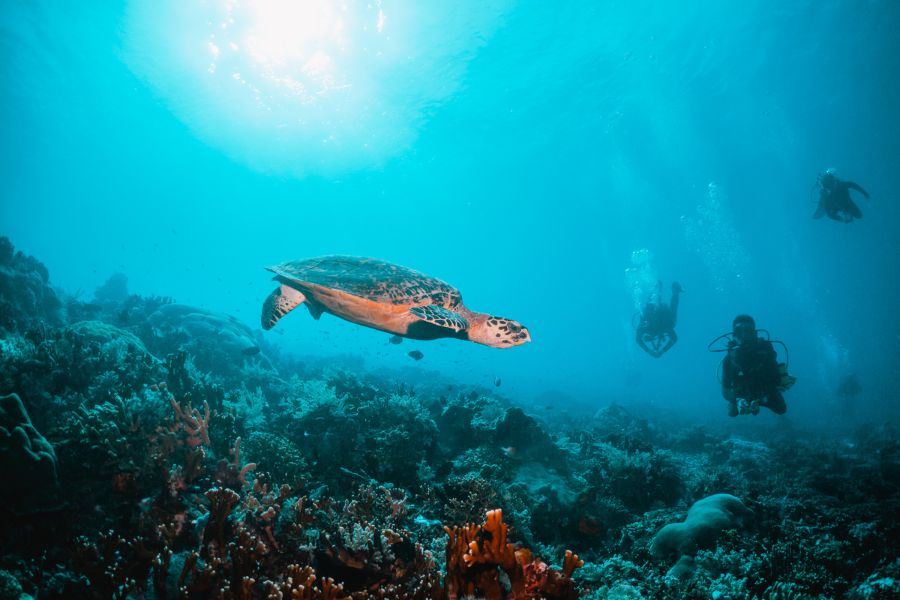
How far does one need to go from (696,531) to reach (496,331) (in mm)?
3703

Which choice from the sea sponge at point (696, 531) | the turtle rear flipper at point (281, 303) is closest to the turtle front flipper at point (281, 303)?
the turtle rear flipper at point (281, 303)

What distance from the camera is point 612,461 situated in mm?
7457

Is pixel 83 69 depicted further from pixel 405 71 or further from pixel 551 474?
pixel 551 474

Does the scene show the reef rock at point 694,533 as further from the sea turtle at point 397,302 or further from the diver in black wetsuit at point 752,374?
the diver in black wetsuit at point 752,374

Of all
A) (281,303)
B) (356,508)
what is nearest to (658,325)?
(281,303)

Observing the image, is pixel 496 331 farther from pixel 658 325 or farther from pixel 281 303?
pixel 658 325

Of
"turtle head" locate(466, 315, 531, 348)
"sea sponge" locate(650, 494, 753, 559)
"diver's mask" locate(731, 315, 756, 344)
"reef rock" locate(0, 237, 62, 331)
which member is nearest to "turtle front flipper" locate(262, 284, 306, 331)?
"turtle head" locate(466, 315, 531, 348)

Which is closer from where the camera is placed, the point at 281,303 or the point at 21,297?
the point at 281,303

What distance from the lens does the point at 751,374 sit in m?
8.44

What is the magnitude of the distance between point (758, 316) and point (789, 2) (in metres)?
142

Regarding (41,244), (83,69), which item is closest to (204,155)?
(83,69)

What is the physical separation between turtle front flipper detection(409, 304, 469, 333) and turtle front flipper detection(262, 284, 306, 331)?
3403 millimetres

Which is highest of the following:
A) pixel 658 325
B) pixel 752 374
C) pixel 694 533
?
pixel 658 325

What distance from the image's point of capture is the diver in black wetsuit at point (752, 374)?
806cm
